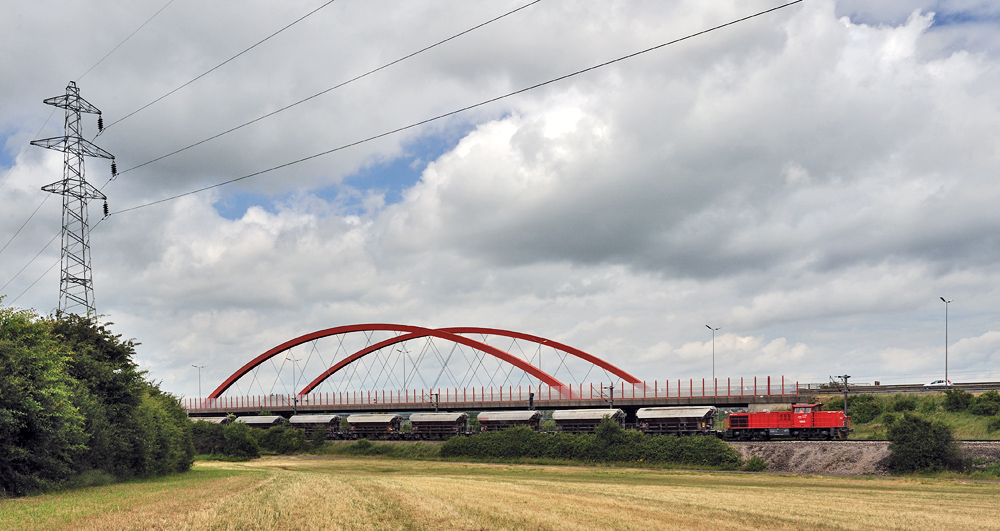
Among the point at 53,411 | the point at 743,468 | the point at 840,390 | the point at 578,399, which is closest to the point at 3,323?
the point at 53,411

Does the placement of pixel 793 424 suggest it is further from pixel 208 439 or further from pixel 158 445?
pixel 208 439

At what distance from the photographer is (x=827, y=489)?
1591 inches

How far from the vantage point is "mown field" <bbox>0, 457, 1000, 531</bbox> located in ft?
77.4

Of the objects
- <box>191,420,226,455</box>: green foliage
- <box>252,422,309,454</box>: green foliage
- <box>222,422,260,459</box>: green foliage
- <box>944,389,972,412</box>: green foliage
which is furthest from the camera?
<box>252,422,309,454</box>: green foliage

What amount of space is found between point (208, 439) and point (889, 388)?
234 ft

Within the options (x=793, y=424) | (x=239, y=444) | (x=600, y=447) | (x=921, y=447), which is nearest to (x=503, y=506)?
(x=921, y=447)

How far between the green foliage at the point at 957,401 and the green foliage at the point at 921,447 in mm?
11727

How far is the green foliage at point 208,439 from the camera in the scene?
79825mm

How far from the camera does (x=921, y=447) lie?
48406 mm

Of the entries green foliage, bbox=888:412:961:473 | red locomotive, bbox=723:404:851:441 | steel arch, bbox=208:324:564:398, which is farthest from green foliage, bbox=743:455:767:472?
steel arch, bbox=208:324:564:398

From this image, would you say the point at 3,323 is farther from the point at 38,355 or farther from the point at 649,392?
the point at 649,392

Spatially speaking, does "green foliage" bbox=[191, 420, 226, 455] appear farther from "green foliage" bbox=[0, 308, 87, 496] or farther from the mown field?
"green foliage" bbox=[0, 308, 87, 496]

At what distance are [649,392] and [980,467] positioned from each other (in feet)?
98.8

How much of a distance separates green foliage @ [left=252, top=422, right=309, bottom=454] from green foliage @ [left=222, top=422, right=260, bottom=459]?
5661 millimetres
